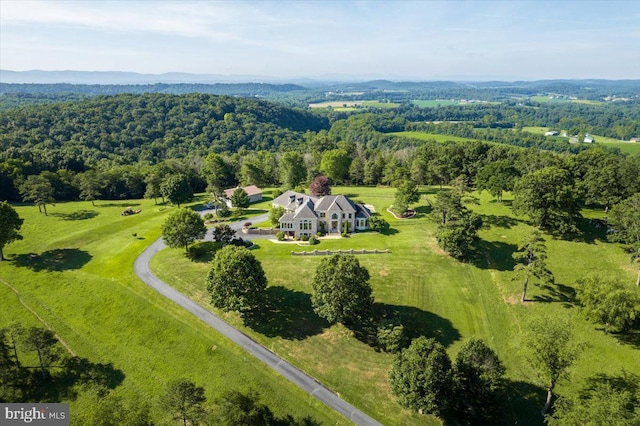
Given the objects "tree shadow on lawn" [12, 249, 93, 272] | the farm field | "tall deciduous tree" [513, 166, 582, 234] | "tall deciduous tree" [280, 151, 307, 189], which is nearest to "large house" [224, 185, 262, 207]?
"tall deciduous tree" [280, 151, 307, 189]

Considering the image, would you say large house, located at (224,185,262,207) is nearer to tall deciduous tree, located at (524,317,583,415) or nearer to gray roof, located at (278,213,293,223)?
gray roof, located at (278,213,293,223)

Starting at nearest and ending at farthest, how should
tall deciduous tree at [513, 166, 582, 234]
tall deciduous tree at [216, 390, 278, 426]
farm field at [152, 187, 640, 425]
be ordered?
1. tall deciduous tree at [216, 390, 278, 426]
2. farm field at [152, 187, 640, 425]
3. tall deciduous tree at [513, 166, 582, 234]

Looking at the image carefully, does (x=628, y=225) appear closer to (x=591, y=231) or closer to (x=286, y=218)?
(x=591, y=231)

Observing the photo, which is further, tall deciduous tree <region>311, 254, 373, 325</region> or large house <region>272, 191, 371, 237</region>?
large house <region>272, 191, 371, 237</region>

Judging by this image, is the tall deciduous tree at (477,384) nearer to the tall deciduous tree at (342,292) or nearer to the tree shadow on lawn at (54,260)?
the tall deciduous tree at (342,292)

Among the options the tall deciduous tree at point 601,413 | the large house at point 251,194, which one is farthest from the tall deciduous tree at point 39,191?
the tall deciduous tree at point 601,413

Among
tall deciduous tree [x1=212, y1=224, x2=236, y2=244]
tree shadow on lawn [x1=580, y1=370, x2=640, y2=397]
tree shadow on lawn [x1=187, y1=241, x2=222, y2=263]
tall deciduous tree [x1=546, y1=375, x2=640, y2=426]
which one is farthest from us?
tall deciduous tree [x1=212, y1=224, x2=236, y2=244]

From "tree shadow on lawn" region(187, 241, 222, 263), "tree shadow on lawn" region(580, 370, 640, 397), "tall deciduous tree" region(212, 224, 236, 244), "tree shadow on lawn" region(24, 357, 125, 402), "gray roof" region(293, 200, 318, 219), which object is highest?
"gray roof" region(293, 200, 318, 219)

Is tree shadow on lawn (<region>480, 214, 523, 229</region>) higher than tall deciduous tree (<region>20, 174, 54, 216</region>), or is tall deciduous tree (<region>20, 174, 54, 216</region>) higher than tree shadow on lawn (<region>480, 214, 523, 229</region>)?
tall deciduous tree (<region>20, 174, 54, 216</region>)
